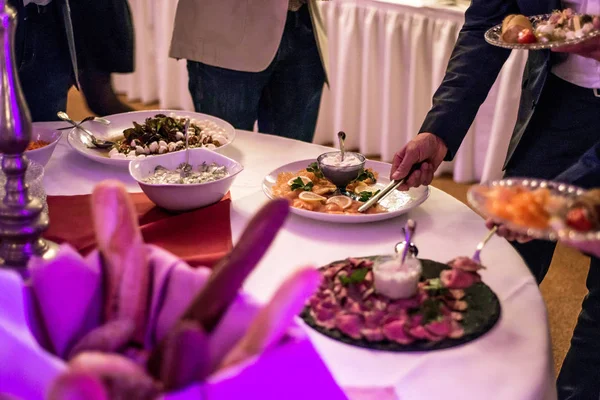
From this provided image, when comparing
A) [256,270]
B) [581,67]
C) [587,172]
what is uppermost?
[581,67]

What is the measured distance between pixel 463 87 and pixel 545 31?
23cm

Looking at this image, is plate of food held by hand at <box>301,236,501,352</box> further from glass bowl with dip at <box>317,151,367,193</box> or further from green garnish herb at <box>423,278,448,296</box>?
glass bowl with dip at <box>317,151,367,193</box>

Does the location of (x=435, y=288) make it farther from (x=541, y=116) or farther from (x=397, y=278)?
(x=541, y=116)

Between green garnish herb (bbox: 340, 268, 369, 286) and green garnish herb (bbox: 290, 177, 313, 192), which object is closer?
green garnish herb (bbox: 340, 268, 369, 286)

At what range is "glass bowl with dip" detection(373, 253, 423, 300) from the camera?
933 mm

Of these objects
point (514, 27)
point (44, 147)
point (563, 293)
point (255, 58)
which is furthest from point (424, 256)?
point (563, 293)

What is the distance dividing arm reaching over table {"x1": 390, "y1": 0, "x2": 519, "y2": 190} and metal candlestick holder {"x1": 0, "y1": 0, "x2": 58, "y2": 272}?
68 centimetres

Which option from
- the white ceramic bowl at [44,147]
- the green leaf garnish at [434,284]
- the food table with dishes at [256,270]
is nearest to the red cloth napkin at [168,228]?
the food table with dishes at [256,270]

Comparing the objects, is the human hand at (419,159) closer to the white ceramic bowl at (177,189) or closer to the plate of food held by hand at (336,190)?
the plate of food held by hand at (336,190)

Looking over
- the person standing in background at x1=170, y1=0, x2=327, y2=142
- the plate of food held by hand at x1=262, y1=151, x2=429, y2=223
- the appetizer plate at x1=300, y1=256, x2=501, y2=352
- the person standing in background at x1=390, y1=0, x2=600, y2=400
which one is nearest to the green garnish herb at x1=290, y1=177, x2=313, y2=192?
the plate of food held by hand at x1=262, y1=151, x2=429, y2=223

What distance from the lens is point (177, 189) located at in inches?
48.6

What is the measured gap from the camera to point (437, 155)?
1.42 m

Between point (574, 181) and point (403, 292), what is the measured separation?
1.55 ft

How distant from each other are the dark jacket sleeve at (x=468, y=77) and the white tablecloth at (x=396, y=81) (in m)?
1.36
